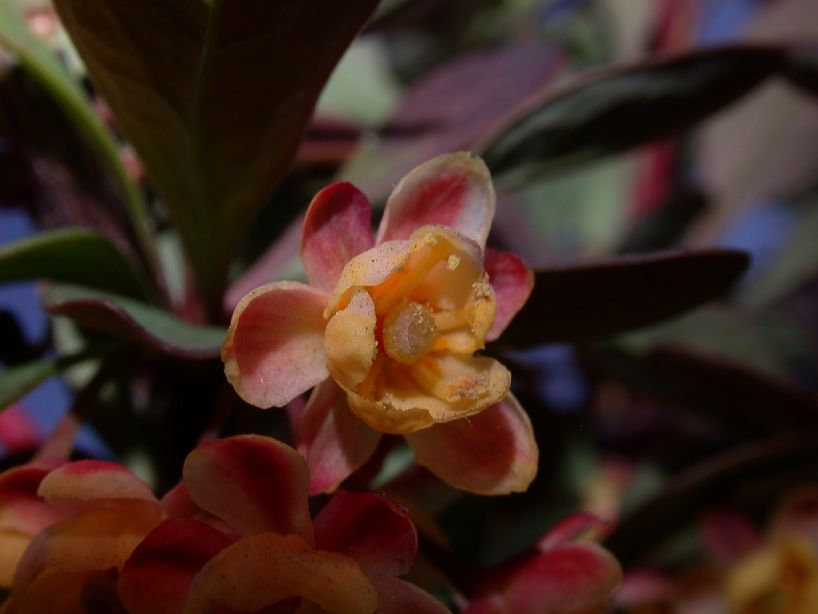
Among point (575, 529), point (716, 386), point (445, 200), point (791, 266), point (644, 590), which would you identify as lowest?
point (791, 266)

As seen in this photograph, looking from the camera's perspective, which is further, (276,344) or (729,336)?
(729,336)

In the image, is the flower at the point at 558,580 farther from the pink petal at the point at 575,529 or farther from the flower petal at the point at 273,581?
the flower petal at the point at 273,581

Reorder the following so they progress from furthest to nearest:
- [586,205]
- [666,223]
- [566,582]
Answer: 1. [586,205]
2. [666,223]
3. [566,582]

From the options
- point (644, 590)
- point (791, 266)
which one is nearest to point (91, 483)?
point (644, 590)

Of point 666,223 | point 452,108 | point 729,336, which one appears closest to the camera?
point 452,108

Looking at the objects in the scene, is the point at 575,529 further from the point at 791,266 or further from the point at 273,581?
the point at 791,266

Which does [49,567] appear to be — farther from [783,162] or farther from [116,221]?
[783,162]

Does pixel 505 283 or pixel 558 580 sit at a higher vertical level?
pixel 505 283
